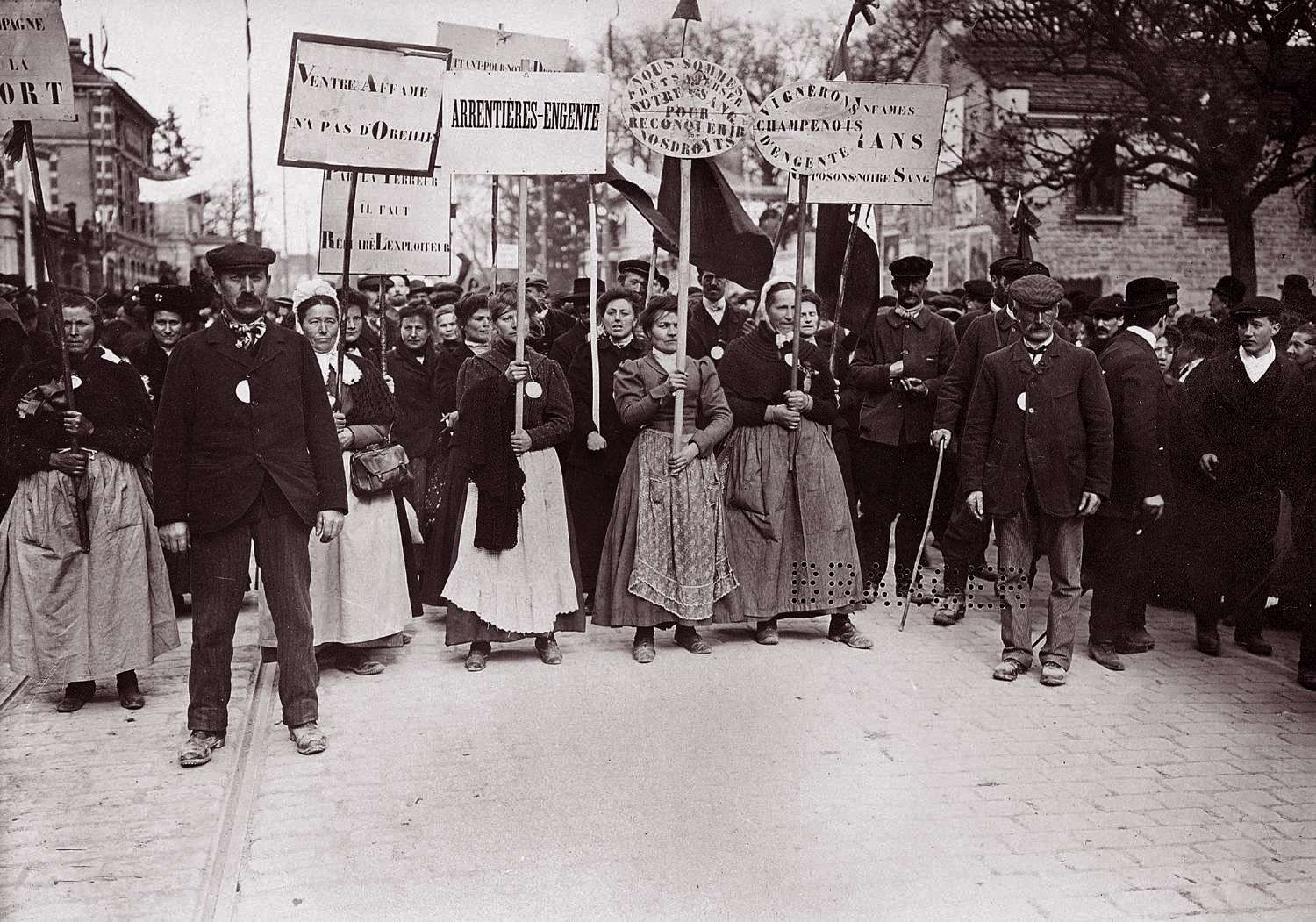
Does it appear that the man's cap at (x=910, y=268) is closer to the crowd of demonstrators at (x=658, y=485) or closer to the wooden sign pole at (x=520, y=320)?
the crowd of demonstrators at (x=658, y=485)

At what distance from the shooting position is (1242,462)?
7.54m

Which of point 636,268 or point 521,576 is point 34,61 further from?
point 636,268

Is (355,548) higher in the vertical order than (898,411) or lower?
lower

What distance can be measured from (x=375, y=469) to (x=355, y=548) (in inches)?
18.2

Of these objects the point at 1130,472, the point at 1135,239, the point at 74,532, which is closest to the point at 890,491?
the point at 1130,472

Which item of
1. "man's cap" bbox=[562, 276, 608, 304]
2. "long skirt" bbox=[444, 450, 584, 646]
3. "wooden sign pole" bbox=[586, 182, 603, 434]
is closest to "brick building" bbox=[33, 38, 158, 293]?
"long skirt" bbox=[444, 450, 584, 646]

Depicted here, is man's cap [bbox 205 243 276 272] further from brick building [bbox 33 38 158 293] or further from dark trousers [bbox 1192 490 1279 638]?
dark trousers [bbox 1192 490 1279 638]

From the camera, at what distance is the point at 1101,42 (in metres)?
15.8

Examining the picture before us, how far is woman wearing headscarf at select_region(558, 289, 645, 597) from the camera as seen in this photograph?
816 cm

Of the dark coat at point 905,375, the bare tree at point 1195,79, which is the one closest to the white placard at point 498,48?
the dark coat at point 905,375

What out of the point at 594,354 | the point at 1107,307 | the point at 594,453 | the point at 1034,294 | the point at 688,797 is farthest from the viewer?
the point at 1107,307

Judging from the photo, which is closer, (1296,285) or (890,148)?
(890,148)

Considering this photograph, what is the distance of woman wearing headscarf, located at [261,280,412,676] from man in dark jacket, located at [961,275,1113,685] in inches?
130

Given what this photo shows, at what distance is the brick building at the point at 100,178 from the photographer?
27.2 ft
